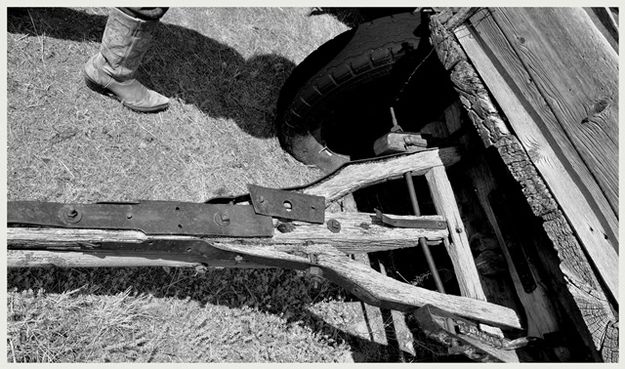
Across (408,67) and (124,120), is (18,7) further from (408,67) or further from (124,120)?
(408,67)

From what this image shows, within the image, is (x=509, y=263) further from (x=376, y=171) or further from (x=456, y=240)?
(x=376, y=171)

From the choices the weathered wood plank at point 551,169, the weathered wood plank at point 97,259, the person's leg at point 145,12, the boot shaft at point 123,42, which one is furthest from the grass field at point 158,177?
the weathered wood plank at point 551,169

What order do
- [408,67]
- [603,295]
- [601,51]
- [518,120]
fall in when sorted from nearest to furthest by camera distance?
[603,295]
[601,51]
[518,120]
[408,67]

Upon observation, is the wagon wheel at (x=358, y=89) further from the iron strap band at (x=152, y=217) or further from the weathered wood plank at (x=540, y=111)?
the iron strap band at (x=152, y=217)

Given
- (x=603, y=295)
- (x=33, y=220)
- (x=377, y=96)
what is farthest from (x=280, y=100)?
(x=603, y=295)

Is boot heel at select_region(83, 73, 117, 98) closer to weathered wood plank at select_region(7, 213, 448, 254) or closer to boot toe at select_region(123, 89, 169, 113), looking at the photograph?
boot toe at select_region(123, 89, 169, 113)

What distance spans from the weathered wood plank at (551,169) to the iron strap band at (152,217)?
1341mm

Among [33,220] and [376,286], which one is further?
[376,286]

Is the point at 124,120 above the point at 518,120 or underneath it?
underneath

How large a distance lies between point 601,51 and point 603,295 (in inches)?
44.4

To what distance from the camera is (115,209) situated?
2.06m

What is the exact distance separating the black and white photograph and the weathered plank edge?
1 cm

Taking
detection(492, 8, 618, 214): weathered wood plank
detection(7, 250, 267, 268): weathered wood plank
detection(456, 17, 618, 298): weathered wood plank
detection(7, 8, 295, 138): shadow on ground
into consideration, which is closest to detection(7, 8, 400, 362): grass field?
detection(7, 8, 295, 138): shadow on ground

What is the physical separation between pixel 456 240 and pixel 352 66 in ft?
3.82
